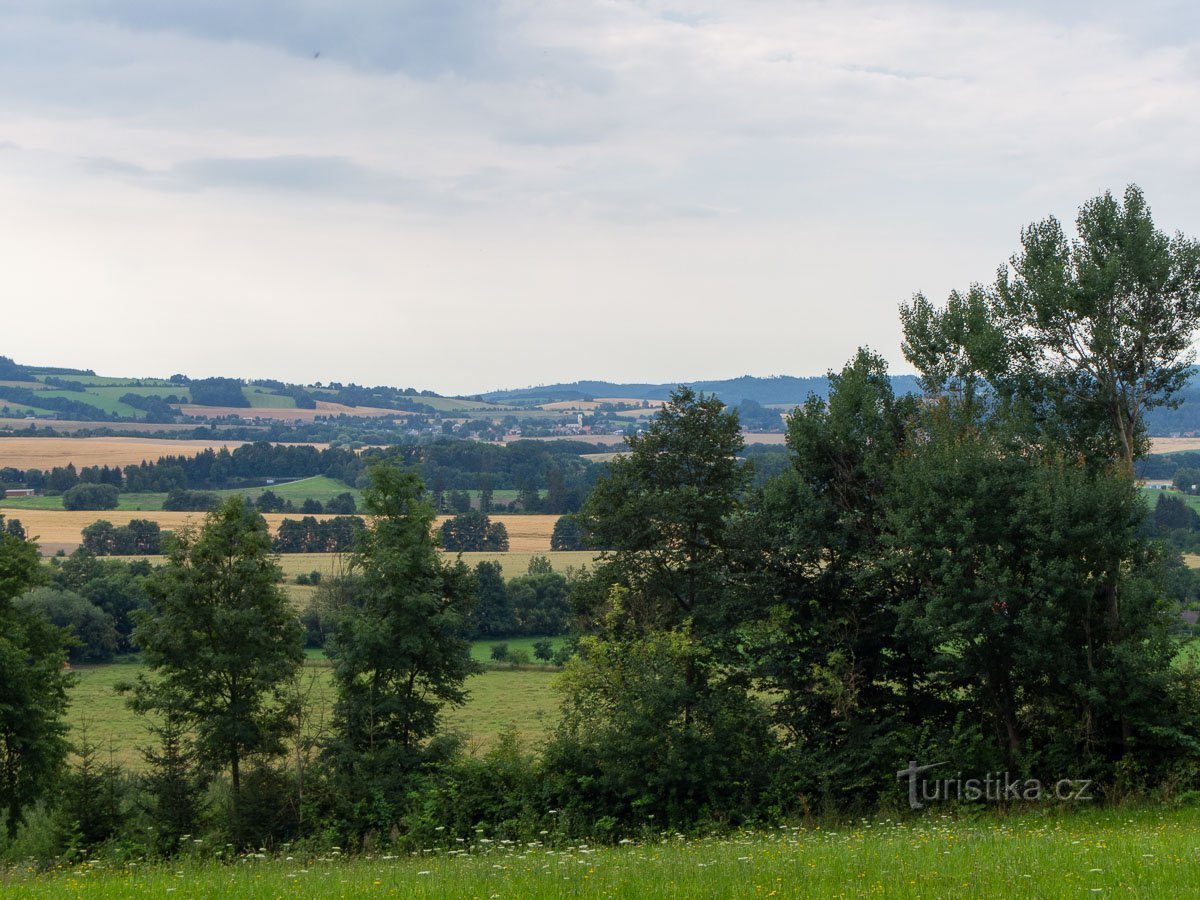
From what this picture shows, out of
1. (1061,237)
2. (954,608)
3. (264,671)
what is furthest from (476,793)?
(1061,237)

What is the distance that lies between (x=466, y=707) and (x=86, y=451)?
137 metres

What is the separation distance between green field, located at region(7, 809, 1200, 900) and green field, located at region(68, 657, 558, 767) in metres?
33.0

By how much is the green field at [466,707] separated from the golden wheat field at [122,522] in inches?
1200

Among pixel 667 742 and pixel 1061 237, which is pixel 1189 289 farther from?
pixel 667 742

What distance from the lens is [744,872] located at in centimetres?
1163

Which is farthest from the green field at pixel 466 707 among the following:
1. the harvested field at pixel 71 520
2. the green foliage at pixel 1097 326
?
the harvested field at pixel 71 520

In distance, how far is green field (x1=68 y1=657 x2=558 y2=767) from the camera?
50.1 meters

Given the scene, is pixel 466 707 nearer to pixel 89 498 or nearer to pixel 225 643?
pixel 225 643

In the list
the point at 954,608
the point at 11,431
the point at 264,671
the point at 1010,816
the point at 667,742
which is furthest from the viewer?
the point at 11,431

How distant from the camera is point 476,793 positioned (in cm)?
2612

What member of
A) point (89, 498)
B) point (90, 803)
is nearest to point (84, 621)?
point (90, 803)

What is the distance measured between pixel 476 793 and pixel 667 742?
5.01 m

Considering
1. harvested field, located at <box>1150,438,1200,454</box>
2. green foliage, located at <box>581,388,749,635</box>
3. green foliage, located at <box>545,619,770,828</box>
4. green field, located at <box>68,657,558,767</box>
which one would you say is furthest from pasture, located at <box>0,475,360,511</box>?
harvested field, located at <box>1150,438,1200,454</box>

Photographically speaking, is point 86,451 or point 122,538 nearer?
point 122,538
